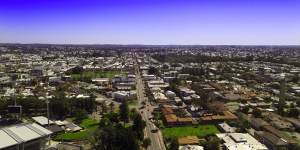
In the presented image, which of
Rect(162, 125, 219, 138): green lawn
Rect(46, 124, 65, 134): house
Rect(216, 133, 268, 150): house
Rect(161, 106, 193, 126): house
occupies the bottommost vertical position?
Rect(162, 125, 219, 138): green lawn

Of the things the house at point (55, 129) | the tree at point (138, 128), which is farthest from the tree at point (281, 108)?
the house at point (55, 129)

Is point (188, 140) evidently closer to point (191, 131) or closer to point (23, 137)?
point (191, 131)

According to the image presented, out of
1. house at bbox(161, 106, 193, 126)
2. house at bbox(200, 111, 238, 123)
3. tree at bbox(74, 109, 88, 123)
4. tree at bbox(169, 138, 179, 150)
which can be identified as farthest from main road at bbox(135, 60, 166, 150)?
tree at bbox(74, 109, 88, 123)

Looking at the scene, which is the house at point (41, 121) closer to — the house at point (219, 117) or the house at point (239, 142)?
the house at point (219, 117)

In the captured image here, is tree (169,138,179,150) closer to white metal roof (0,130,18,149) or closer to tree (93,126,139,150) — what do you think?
tree (93,126,139,150)

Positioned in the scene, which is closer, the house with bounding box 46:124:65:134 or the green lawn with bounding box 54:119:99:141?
the green lawn with bounding box 54:119:99:141

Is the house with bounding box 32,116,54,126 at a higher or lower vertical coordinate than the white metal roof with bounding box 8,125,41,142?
lower

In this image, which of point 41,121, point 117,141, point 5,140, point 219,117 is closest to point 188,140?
point 117,141

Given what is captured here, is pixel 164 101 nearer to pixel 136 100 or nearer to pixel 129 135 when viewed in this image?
pixel 136 100
